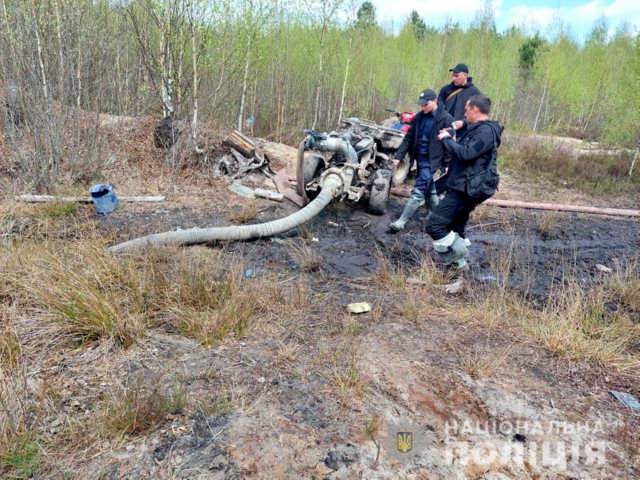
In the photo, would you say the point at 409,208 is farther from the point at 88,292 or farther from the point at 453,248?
the point at 88,292

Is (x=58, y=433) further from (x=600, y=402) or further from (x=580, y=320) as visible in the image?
(x=580, y=320)

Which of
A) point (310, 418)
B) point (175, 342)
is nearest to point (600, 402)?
point (310, 418)

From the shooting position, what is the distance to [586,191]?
8.61 meters

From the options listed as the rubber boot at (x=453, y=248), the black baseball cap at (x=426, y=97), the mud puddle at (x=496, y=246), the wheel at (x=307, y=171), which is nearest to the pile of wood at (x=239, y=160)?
the wheel at (x=307, y=171)

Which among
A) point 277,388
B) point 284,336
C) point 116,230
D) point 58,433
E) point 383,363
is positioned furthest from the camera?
point 116,230

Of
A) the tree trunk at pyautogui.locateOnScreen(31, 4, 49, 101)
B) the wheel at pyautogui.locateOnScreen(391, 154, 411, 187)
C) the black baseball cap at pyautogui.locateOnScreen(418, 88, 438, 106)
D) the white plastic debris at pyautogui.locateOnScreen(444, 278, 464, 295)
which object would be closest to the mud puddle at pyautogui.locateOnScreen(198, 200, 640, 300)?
the white plastic debris at pyautogui.locateOnScreen(444, 278, 464, 295)

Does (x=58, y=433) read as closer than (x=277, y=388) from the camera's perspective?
Yes

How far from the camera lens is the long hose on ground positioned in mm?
4254

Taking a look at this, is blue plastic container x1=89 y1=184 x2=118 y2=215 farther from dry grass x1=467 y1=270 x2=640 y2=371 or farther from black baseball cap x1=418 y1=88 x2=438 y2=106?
dry grass x1=467 y1=270 x2=640 y2=371

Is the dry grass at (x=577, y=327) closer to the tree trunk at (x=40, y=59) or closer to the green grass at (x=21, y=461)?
the green grass at (x=21, y=461)

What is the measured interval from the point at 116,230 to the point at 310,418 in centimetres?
380

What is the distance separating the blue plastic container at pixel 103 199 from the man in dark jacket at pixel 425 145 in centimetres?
408

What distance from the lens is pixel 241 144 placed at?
24.3 ft

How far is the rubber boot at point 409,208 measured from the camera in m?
5.56
